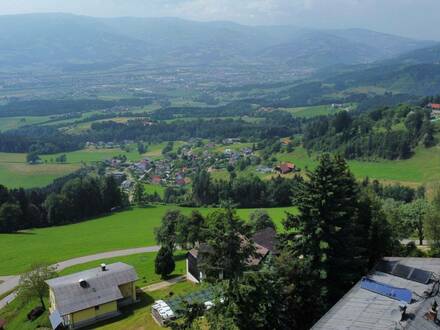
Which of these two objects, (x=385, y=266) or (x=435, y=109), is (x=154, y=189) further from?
(x=385, y=266)

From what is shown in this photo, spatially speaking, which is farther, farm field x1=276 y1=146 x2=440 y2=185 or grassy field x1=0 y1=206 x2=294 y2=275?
farm field x1=276 y1=146 x2=440 y2=185

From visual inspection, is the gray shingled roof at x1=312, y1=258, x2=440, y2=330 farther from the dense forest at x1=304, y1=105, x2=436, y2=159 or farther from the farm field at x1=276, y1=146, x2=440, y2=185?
the dense forest at x1=304, y1=105, x2=436, y2=159

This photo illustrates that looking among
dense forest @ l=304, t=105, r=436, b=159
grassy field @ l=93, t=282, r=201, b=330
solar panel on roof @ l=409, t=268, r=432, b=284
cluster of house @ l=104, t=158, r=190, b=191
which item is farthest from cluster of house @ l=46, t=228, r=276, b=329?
cluster of house @ l=104, t=158, r=190, b=191

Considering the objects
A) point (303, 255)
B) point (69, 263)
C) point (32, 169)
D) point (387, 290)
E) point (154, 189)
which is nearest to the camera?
point (387, 290)

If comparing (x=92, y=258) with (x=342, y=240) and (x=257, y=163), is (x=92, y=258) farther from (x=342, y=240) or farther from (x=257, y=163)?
(x=257, y=163)

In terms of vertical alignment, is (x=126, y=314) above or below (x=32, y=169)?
above

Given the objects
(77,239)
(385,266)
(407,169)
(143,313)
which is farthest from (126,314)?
(407,169)

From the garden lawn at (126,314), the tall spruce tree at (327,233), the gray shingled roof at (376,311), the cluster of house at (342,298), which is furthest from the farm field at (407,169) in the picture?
the gray shingled roof at (376,311)

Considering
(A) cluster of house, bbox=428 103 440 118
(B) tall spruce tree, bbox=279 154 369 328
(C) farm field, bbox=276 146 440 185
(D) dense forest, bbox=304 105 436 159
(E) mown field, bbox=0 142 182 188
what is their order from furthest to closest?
(A) cluster of house, bbox=428 103 440 118 → (E) mown field, bbox=0 142 182 188 → (D) dense forest, bbox=304 105 436 159 → (C) farm field, bbox=276 146 440 185 → (B) tall spruce tree, bbox=279 154 369 328
